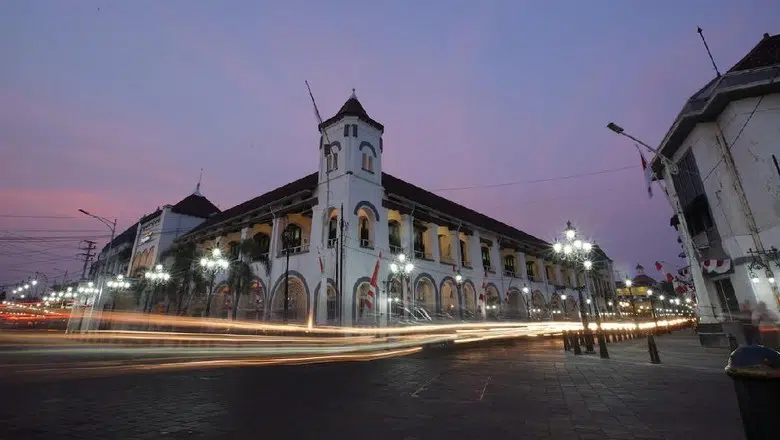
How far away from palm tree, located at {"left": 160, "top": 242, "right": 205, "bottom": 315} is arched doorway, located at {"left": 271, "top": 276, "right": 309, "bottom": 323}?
7.99 meters

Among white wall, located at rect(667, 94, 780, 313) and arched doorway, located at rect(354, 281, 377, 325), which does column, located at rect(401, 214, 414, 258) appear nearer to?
arched doorway, located at rect(354, 281, 377, 325)

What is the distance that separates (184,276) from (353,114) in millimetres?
20098

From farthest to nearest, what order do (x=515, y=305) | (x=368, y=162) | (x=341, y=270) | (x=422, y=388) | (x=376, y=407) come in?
(x=515, y=305) < (x=368, y=162) < (x=341, y=270) < (x=422, y=388) < (x=376, y=407)

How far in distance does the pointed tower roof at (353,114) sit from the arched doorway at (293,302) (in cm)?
1161

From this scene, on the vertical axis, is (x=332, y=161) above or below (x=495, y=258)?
above

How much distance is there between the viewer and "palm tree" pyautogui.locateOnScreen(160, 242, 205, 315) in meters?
29.4

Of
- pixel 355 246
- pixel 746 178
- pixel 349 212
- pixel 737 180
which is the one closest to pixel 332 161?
pixel 349 212

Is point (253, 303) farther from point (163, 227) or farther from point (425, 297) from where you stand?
point (163, 227)

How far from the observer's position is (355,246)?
899 inches

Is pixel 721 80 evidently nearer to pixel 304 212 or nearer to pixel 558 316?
pixel 304 212

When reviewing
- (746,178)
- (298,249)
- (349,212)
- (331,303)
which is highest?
(349,212)

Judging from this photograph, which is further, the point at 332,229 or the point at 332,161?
the point at 332,161

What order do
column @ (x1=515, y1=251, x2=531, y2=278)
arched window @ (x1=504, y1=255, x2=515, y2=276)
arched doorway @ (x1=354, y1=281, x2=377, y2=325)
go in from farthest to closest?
arched window @ (x1=504, y1=255, x2=515, y2=276), column @ (x1=515, y1=251, x2=531, y2=278), arched doorway @ (x1=354, y1=281, x2=377, y2=325)

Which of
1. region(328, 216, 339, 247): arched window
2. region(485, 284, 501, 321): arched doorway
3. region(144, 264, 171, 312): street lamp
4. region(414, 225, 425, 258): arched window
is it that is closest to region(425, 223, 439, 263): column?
region(414, 225, 425, 258): arched window
